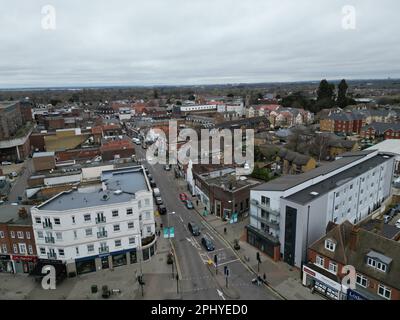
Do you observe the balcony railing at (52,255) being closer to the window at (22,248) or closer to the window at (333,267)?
the window at (22,248)

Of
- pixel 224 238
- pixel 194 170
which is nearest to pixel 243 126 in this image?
pixel 194 170

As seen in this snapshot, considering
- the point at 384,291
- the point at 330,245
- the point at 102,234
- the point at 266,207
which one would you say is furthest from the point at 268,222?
the point at 102,234

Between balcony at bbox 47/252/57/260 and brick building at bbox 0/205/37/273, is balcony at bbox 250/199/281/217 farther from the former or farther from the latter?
brick building at bbox 0/205/37/273

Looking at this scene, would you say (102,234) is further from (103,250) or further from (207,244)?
(207,244)

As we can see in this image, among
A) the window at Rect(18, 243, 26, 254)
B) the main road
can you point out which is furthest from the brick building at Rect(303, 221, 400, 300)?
the window at Rect(18, 243, 26, 254)
